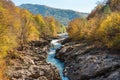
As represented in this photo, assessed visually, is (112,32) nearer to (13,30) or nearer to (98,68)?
(98,68)

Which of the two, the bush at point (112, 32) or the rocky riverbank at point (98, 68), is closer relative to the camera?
Result: the rocky riverbank at point (98, 68)

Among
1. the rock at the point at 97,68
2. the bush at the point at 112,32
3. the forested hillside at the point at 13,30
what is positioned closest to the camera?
the rock at the point at 97,68

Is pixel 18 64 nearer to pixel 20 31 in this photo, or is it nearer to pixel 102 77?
pixel 102 77

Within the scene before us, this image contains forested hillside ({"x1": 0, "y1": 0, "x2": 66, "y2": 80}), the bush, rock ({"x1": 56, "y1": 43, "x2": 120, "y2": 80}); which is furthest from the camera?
the bush

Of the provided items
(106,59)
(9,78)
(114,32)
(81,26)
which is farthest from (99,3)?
Answer: (9,78)

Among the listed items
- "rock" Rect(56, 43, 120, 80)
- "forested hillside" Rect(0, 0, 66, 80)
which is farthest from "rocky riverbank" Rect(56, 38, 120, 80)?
"forested hillside" Rect(0, 0, 66, 80)

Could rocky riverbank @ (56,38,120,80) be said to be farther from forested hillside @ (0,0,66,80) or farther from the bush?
forested hillside @ (0,0,66,80)

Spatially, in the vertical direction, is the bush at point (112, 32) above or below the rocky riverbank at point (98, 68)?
above

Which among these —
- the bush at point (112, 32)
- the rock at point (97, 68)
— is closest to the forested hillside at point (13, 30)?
the rock at point (97, 68)

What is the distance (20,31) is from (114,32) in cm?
4232

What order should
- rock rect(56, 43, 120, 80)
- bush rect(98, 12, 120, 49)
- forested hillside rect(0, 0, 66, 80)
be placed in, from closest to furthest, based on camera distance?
rock rect(56, 43, 120, 80), forested hillside rect(0, 0, 66, 80), bush rect(98, 12, 120, 49)

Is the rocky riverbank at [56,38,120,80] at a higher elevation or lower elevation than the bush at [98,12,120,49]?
lower

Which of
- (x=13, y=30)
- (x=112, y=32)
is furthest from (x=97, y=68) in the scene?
(x=13, y=30)

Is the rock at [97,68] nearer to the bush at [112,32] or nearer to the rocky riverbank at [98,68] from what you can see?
the rocky riverbank at [98,68]
